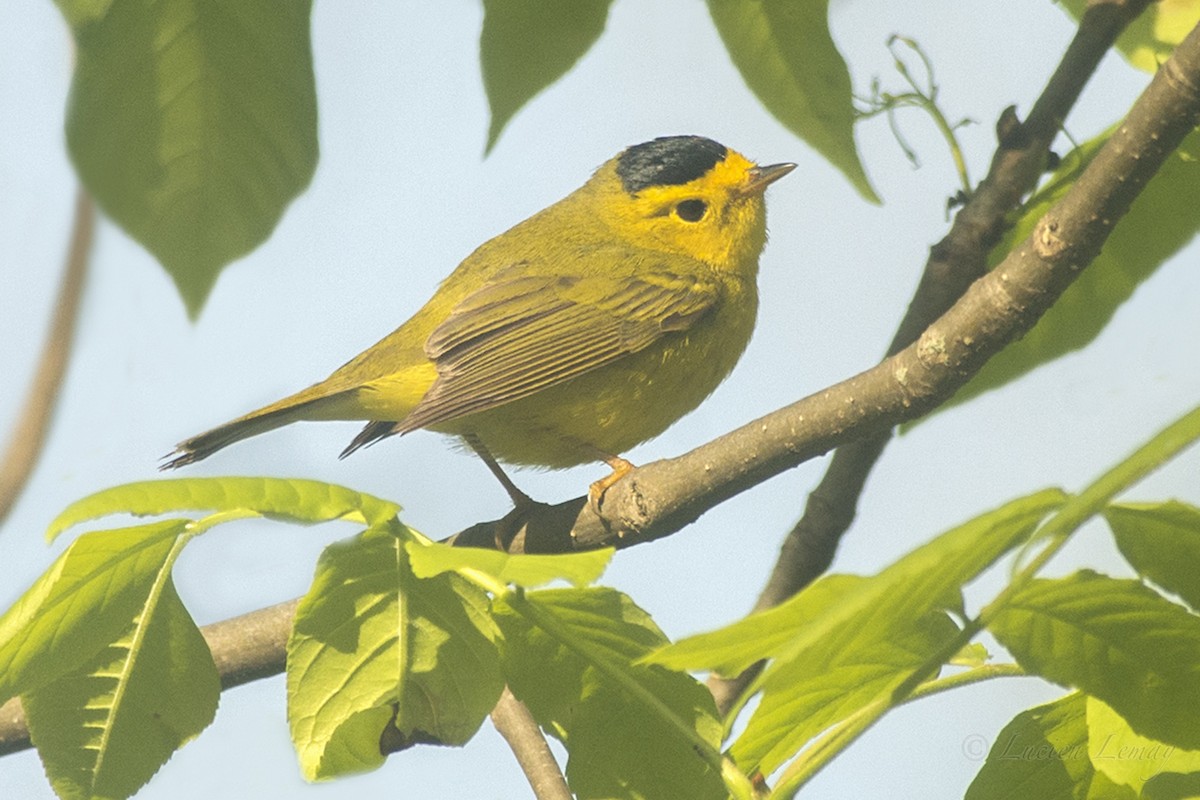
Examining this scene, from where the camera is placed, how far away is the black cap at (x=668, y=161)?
5.55m

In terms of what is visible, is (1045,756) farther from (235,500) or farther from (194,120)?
(194,120)

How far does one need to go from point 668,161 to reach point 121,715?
3.93m

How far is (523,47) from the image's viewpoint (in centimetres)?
235

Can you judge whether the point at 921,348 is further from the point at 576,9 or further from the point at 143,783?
the point at 143,783

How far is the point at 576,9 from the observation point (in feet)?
7.80

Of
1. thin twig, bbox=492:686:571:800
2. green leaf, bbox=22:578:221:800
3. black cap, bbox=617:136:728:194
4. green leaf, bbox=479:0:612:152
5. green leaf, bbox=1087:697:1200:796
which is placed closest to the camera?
green leaf, bbox=1087:697:1200:796

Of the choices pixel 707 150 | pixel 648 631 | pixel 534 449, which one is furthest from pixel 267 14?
pixel 707 150

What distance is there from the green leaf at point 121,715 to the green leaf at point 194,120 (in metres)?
0.53

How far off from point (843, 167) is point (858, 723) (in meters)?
1.26

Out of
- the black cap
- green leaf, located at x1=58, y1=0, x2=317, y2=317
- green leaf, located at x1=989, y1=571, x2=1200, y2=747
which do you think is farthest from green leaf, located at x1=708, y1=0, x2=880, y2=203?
the black cap

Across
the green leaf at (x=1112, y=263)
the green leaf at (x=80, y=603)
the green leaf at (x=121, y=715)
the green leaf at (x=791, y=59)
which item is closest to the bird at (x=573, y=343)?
the green leaf at (x=1112, y=263)

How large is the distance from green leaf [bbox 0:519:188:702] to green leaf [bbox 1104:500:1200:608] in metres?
1.21

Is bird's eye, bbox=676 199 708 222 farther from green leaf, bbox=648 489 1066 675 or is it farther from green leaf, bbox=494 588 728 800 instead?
green leaf, bbox=648 489 1066 675

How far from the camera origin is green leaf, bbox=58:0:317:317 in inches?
82.7
